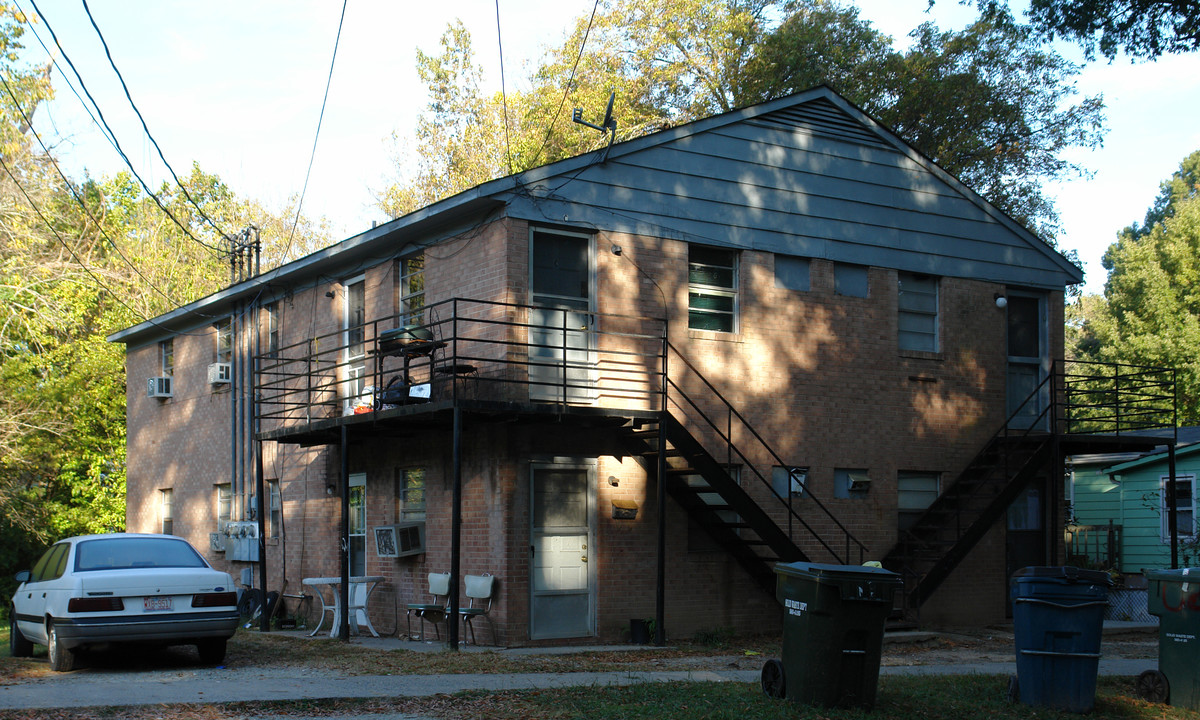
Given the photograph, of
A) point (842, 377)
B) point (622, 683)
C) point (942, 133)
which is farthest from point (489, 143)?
point (622, 683)

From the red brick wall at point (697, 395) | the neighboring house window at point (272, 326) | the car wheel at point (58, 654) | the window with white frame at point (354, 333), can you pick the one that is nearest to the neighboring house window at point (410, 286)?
the red brick wall at point (697, 395)

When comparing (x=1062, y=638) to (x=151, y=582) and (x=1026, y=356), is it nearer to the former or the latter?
(x=151, y=582)

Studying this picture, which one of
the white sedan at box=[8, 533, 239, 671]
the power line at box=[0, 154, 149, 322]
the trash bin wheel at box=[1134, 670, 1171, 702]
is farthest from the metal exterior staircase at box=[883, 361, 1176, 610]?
the power line at box=[0, 154, 149, 322]

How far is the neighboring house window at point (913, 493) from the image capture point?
57.5 feet

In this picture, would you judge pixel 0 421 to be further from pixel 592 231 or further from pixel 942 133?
pixel 942 133

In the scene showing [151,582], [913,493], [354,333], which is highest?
[354,333]

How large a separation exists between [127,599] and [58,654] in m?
0.89

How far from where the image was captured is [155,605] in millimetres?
11344

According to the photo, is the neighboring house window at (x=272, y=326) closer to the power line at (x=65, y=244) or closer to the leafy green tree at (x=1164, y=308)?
the power line at (x=65, y=244)

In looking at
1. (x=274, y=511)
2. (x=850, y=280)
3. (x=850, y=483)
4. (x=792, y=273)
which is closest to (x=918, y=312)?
(x=850, y=280)

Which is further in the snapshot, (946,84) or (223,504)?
(946,84)

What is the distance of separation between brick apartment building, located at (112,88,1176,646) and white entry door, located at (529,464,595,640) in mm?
30

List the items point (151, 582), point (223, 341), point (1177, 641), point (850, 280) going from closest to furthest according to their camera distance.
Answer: point (1177, 641), point (151, 582), point (850, 280), point (223, 341)

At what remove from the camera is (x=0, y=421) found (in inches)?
991
